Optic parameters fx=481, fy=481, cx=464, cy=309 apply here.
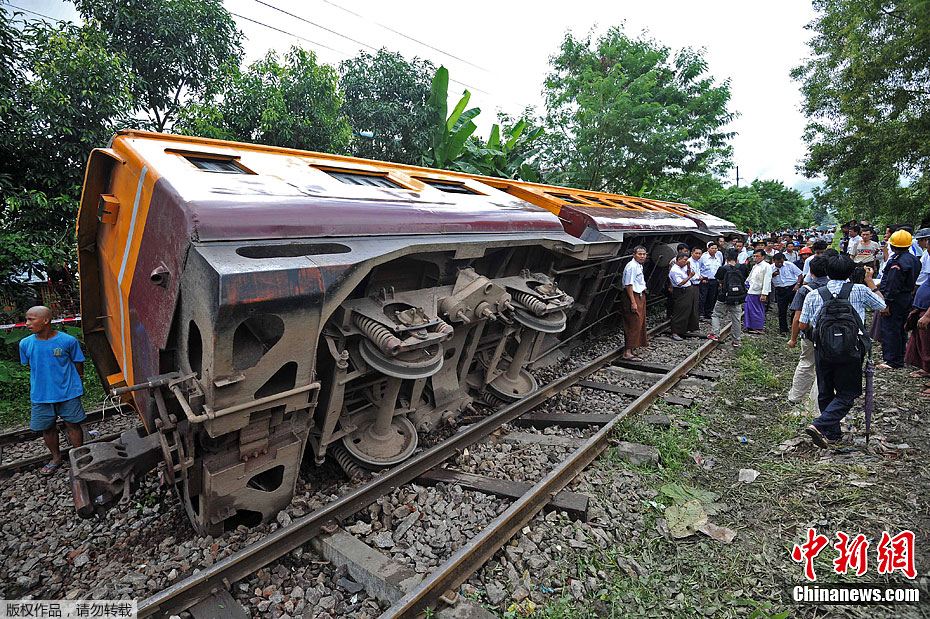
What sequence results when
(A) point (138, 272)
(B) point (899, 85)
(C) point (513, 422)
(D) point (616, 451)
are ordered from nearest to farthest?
1. (A) point (138, 272)
2. (D) point (616, 451)
3. (C) point (513, 422)
4. (B) point (899, 85)

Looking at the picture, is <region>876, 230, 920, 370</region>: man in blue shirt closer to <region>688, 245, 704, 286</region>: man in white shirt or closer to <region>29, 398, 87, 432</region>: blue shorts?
<region>688, 245, 704, 286</region>: man in white shirt

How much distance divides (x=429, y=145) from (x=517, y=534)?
10.2 metres

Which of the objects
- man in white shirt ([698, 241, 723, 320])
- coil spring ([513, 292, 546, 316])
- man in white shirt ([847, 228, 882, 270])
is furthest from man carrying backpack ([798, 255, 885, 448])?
man in white shirt ([847, 228, 882, 270])

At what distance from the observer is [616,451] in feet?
14.5

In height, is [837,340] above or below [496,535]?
above

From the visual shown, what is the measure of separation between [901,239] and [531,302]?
525 cm

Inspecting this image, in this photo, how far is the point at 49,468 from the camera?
4.29 m

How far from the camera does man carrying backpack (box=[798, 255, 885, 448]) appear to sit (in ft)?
13.6

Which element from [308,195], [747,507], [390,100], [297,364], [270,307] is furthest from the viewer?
[390,100]

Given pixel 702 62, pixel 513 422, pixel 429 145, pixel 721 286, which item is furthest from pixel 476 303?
pixel 702 62

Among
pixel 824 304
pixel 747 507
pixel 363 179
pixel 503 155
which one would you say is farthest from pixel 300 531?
pixel 503 155

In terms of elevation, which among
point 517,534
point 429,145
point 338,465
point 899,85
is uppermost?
point 899,85

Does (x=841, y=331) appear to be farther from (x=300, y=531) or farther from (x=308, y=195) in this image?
(x=300, y=531)

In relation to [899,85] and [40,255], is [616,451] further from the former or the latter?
[899,85]
